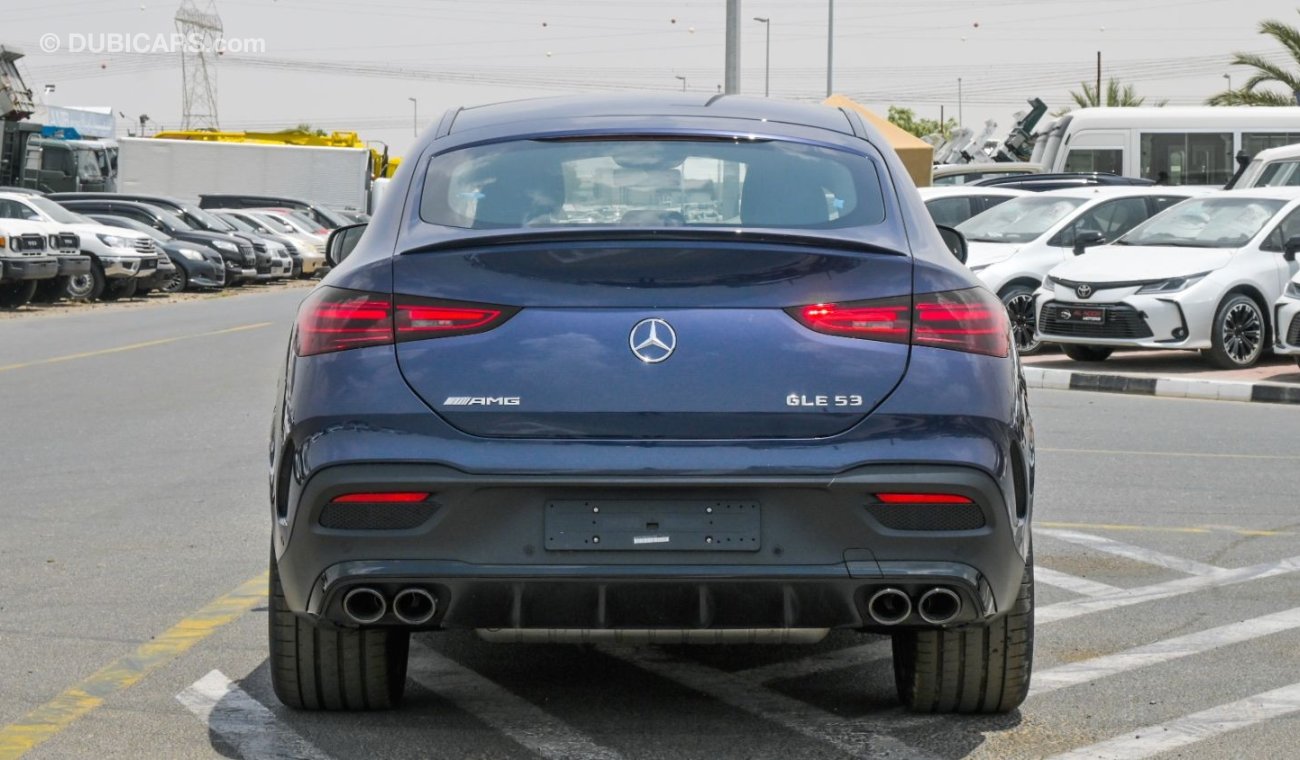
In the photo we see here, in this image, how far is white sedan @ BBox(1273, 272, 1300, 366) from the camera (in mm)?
15359

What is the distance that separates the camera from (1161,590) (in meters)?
6.85

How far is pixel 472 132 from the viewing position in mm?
5164

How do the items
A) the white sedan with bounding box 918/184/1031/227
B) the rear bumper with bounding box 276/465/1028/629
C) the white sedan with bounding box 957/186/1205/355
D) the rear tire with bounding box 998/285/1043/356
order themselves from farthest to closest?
the white sedan with bounding box 918/184/1031/227
the white sedan with bounding box 957/186/1205/355
the rear tire with bounding box 998/285/1043/356
the rear bumper with bounding box 276/465/1028/629

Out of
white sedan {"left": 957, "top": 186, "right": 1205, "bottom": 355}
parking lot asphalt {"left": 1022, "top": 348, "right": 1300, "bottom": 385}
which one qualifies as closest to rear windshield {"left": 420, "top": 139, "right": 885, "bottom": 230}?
parking lot asphalt {"left": 1022, "top": 348, "right": 1300, "bottom": 385}

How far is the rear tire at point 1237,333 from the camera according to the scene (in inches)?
669

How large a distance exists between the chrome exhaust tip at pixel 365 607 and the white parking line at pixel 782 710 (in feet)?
3.76

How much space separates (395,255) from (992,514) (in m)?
1.49

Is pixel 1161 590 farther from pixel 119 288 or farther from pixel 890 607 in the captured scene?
pixel 119 288

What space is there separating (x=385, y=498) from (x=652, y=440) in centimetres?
61

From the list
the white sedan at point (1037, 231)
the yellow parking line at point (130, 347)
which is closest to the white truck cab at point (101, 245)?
the yellow parking line at point (130, 347)

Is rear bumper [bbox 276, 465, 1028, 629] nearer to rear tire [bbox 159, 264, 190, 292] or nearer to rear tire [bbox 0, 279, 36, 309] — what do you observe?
rear tire [bbox 0, 279, 36, 309]

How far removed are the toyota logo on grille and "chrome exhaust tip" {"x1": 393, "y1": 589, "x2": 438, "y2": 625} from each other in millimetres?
720

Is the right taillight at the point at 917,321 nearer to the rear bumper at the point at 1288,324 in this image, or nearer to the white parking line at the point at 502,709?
the white parking line at the point at 502,709

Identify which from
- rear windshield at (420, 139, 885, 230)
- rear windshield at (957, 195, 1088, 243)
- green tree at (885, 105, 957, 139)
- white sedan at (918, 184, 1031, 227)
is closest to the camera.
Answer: rear windshield at (420, 139, 885, 230)
